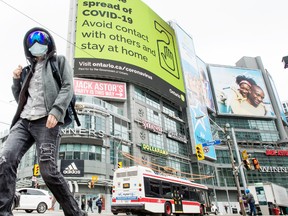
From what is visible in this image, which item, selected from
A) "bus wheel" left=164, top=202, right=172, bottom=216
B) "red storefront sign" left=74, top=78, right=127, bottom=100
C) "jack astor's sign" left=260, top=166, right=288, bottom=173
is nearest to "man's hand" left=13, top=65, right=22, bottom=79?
"bus wheel" left=164, top=202, right=172, bottom=216

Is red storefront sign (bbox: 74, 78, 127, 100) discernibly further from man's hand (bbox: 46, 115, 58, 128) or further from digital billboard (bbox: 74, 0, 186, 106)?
man's hand (bbox: 46, 115, 58, 128)

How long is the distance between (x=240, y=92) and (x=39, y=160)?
79.7 meters

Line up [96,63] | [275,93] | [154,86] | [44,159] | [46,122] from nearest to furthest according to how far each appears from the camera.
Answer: [44,159] → [46,122] → [96,63] → [154,86] → [275,93]

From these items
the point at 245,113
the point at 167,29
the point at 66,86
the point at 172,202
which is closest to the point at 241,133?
the point at 245,113

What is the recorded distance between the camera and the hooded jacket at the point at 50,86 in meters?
2.69

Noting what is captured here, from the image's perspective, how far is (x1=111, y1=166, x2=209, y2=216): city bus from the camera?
14.8 metres

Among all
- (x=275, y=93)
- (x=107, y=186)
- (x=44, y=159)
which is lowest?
(x=44, y=159)

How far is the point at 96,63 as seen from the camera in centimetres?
4469

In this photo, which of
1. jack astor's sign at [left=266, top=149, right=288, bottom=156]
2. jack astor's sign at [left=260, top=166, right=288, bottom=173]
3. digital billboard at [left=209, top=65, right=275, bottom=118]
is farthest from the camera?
digital billboard at [left=209, top=65, right=275, bottom=118]

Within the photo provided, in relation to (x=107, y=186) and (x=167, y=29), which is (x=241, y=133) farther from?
(x=107, y=186)

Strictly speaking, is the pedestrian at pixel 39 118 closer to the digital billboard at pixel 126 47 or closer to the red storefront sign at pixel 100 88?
the red storefront sign at pixel 100 88

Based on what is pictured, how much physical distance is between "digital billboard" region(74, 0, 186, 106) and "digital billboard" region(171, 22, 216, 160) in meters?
2.58

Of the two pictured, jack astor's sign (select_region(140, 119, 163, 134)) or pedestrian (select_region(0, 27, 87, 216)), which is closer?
pedestrian (select_region(0, 27, 87, 216))

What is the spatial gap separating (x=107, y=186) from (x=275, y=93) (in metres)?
67.0
